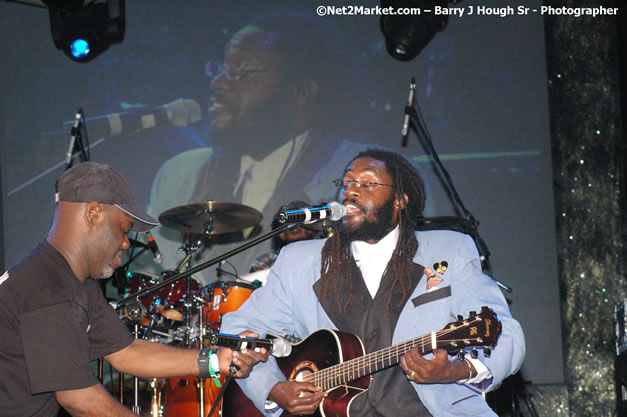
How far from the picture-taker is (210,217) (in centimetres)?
734

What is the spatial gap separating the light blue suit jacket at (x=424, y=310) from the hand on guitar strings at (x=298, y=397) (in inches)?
5.0

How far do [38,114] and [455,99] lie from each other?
5.16 m

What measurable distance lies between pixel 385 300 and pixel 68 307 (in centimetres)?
193

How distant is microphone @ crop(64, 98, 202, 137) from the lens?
342 inches

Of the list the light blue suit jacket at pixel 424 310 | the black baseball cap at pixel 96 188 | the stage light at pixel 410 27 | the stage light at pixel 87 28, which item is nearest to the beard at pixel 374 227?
the light blue suit jacket at pixel 424 310

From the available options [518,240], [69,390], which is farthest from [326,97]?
[69,390]

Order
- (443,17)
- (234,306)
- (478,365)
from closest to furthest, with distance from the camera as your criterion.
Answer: (478,365) → (234,306) → (443,17)

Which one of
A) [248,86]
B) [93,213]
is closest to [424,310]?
[93,213]

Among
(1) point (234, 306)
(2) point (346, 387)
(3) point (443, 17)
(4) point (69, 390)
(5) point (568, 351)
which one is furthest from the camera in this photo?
(3) point (443, 17)

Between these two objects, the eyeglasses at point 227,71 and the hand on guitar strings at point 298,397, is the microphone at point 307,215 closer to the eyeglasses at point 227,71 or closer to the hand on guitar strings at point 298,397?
the hand on guitar strings at point 298,397

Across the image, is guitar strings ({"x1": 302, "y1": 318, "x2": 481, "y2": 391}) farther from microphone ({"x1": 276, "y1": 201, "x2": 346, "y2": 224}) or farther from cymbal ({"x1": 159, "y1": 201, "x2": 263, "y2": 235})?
cymbal ({"x1": 159, "y1": 201, "x2": 263, "y2": 235})

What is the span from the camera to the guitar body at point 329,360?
4062mm

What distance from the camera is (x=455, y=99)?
28.5 ft

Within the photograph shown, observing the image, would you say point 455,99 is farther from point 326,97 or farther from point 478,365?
point 478,365
